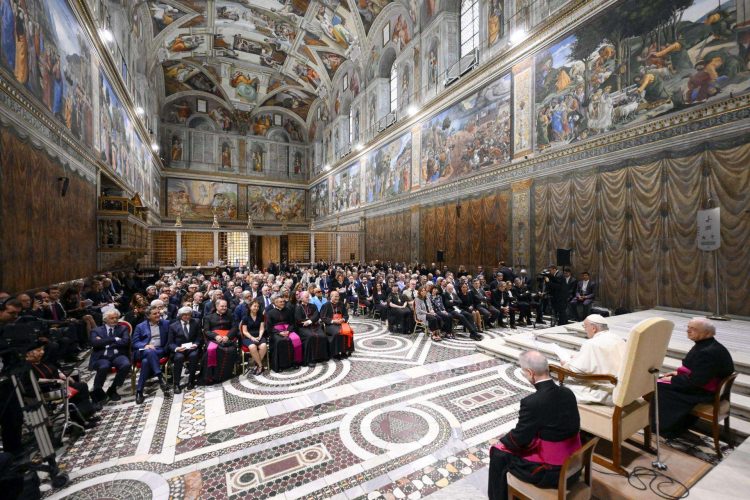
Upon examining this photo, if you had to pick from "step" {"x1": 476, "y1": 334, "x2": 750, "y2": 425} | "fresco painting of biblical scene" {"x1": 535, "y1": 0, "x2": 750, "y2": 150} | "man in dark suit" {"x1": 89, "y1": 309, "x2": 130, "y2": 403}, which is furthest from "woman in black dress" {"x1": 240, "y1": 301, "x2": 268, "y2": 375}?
"fresco painting of biblical scene" {"x1": 535, "y1": 0, "x2": 750, "y2": 150}

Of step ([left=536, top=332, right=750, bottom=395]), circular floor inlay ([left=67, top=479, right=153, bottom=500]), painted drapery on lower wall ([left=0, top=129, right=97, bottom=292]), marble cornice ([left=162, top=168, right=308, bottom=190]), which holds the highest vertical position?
marble cornice ([left=162, top=168, right=308, bottom=190])

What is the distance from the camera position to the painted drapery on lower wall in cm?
504

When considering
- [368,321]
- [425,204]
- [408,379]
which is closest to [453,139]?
[425,204]

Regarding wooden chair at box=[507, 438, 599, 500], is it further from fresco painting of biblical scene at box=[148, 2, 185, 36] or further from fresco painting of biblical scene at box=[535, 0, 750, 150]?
fresco painting of biblical scene at box=[148, 2, 185, 36]

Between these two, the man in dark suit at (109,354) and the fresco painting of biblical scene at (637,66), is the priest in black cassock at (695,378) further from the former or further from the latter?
the man in dark suit at (109,354)

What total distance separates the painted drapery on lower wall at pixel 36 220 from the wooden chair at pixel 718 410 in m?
9.47

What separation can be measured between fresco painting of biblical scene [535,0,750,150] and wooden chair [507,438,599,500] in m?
8.08

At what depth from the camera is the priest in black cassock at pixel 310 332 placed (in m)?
5.85

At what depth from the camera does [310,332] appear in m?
5.93

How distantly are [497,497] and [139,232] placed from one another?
15299mm

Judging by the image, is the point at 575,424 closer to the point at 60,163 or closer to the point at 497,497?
the point at 497,497

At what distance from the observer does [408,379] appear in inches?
199

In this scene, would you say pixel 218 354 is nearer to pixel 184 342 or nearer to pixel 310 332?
pixel 184 342

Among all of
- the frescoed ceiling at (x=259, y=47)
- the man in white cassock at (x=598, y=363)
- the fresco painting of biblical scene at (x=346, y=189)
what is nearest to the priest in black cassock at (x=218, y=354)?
the man in white cassock at (x=598, y=363)
